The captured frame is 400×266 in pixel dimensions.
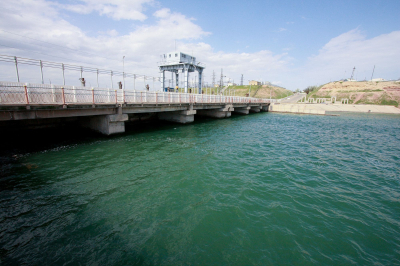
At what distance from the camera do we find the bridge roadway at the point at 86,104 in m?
13.9

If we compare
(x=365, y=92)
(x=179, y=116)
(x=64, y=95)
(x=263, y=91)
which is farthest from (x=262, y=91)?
(x=64, y=95)

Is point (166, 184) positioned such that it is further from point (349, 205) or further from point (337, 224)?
point (349, 205)

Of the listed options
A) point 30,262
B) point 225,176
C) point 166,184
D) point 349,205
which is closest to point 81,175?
point 166,184

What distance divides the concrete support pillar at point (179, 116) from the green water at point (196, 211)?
1726 cm

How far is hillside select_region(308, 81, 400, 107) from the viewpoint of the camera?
9081 cm

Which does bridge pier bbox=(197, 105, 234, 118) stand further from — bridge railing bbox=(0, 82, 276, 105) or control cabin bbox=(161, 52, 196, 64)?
control cabin bbox=(161, 52, 196, 64)

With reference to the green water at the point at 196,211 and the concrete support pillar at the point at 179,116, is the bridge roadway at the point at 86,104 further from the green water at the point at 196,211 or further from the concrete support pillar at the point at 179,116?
the green water at the point at 196,211

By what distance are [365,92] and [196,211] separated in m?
131

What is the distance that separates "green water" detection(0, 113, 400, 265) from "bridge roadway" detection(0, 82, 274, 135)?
3793 millimetres

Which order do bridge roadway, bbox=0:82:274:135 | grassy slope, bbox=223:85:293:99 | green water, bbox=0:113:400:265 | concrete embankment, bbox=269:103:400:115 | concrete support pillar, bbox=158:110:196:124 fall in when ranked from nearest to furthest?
1. green water, bbox=0:113:400:265
2. bridge roadway, bbox=0:82:274:135
3. concrete support pillar, bbox=158:110:196:124
4. concrete embankment, bbox=269:103:400:115
5. grassy slope, bbox=223:85:293:99

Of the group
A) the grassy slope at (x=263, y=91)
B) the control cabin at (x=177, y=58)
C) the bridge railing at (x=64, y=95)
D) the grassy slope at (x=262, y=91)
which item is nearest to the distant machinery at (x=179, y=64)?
the control cabin at (x=177, y=58)

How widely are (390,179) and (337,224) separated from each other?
25.9ft

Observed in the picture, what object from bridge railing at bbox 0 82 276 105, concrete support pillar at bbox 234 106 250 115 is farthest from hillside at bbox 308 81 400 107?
bridge railing at bbox 0 82 276 105

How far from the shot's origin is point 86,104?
1728cm
